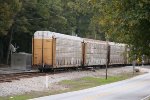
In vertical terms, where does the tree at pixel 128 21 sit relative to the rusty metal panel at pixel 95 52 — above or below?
above

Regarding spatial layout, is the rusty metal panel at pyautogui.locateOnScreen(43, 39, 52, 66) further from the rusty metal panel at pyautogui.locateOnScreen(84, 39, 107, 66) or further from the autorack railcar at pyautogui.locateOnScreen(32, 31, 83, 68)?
the rusty metal panel at pyautogui.locateOnScreen(84, 39, 107, 66)

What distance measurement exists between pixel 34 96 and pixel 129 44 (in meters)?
6.27

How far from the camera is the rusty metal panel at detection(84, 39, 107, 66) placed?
5412cm

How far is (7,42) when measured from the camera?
6888 cm

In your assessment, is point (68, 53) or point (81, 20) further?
point (81, 20)

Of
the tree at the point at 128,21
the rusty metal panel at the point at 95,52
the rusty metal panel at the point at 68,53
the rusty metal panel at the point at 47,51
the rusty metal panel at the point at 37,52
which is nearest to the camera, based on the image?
the tree at the point at 128,21

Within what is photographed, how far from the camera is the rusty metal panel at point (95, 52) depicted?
54.1 metres

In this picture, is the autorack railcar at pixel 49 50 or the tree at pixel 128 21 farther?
the autorack railcar at pixel 49 50

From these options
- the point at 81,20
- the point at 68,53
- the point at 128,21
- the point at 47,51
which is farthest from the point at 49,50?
the point at 81,20

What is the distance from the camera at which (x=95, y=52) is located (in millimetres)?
57344

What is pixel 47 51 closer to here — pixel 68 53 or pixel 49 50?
pixel 49 50

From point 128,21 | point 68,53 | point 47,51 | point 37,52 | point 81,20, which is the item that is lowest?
point 68,53

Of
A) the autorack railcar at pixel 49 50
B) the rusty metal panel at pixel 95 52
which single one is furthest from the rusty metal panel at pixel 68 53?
the rusty metal panel at pixel 95 52

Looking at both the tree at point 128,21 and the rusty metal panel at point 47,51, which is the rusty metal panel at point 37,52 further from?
the tree at point 128,21
